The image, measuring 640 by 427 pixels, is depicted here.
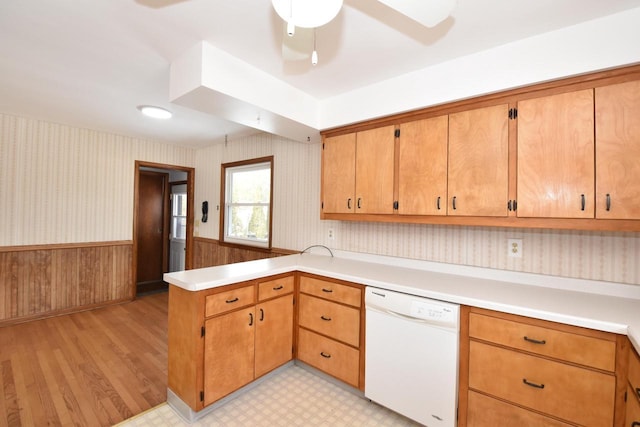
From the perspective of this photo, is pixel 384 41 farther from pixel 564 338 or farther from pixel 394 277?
pixel 564 338

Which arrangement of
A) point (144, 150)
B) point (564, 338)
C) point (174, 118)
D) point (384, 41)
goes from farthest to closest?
point (144, 150) → point (174, 118) → point (384, 41) → point (564, 338)

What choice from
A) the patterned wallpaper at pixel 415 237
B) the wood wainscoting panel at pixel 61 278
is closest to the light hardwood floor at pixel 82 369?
the wood wainscoting panel at pixel 61 278

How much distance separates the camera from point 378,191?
2.30 metres

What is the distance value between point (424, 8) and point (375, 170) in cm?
126

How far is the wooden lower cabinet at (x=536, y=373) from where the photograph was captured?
4.13 feet

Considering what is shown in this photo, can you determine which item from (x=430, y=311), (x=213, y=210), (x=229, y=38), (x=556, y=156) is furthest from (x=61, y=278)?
(x=556, y=156)

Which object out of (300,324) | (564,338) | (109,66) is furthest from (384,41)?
(300,324)

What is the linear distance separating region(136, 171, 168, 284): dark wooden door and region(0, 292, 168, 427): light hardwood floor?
1.59 m

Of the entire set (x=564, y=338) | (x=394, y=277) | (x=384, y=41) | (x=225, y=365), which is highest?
(x=384, y=41)

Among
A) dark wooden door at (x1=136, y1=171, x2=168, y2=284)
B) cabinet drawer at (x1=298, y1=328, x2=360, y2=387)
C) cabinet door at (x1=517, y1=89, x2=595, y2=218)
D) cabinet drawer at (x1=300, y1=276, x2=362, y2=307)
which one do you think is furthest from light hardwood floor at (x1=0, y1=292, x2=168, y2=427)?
cabinet door at (x1=517, y1=89, x2=595, y2=218)

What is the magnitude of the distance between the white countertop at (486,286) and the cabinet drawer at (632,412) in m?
0.24

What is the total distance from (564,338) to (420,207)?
3.50ft

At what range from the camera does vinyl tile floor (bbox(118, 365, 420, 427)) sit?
181cm

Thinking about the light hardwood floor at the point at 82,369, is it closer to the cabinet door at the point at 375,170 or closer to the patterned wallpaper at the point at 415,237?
the patterned wallpaper at the point at 415,237
